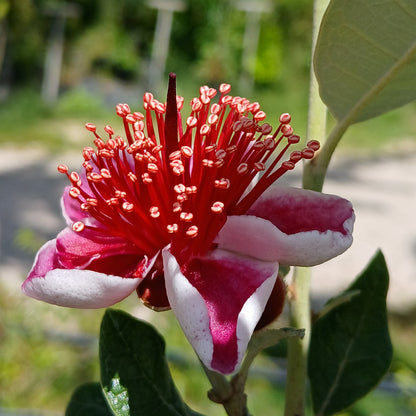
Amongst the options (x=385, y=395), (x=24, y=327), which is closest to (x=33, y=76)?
(x=24, y=327)

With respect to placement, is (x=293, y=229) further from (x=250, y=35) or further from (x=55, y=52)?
(x=250, y=35)

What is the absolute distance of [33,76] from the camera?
8.06 meters

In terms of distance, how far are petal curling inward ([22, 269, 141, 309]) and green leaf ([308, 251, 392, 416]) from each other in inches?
10.1

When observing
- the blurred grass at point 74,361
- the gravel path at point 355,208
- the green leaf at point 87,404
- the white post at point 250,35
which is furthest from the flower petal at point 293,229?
the white post at point 250,35

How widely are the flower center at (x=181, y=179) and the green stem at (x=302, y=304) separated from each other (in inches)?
1.0

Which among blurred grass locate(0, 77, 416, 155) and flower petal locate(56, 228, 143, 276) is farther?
blurred grass locate(0, 77, 416, 155)

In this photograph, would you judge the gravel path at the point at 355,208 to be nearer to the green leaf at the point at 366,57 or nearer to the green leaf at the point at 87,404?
the green leaf at the point at 87,404

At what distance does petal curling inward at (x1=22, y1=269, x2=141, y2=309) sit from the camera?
499mm

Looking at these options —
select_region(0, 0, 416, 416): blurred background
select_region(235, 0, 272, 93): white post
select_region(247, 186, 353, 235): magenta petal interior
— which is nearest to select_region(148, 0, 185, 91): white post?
select_region(0, 0, 416, 416): blurred background

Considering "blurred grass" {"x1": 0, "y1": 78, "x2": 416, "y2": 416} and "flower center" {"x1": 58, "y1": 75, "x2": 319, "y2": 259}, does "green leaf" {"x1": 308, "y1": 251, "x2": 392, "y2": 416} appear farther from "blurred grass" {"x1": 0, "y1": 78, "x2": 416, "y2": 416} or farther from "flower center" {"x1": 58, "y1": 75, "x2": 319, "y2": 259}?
"blurred grass" {"x1": 0, "y1": 78, "x2": 416, "y2": 416}

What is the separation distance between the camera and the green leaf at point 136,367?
1.93ft

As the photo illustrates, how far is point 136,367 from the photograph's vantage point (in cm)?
61

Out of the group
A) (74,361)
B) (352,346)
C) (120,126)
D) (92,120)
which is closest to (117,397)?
(352,346)

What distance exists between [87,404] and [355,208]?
423 centimetres
